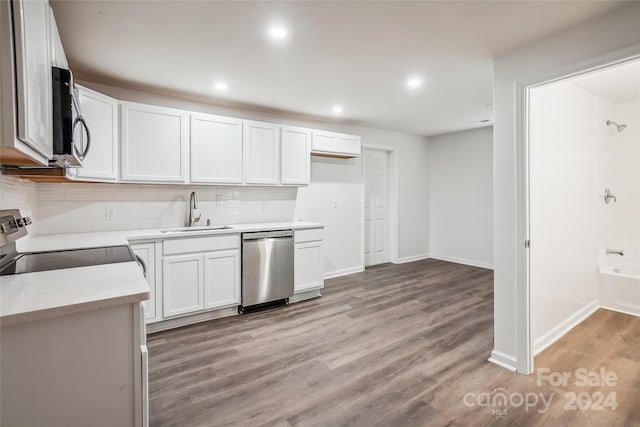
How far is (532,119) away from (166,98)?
361 centimetres

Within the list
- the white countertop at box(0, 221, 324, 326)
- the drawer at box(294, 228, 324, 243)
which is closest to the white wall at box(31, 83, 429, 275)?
the drawer at box(294, 228, 324, 243)

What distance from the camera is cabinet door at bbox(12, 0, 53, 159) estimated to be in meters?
1.01

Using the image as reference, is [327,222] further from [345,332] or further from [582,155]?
[582,155]

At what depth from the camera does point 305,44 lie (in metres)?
2.39

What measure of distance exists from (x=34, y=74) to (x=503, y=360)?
10.6ft

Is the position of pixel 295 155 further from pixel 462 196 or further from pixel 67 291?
pixel 462 196

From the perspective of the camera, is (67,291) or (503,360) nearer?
(67,291)

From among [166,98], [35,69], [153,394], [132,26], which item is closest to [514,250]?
[153,394]

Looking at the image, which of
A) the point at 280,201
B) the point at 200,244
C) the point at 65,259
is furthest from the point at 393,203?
the point at 65,259

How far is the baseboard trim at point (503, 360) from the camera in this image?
237cm

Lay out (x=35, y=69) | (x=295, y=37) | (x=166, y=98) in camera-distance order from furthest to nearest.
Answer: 1. (x=166, y=98)
2. (x=295, y=37)
3. (x=35, y=69)

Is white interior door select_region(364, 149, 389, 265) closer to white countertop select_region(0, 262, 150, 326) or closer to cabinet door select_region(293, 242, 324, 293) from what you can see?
cabinet door select_region(293, 242, 324, 293)

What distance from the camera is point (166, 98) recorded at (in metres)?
3.55

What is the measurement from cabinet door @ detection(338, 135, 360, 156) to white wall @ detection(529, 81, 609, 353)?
8.49ft
